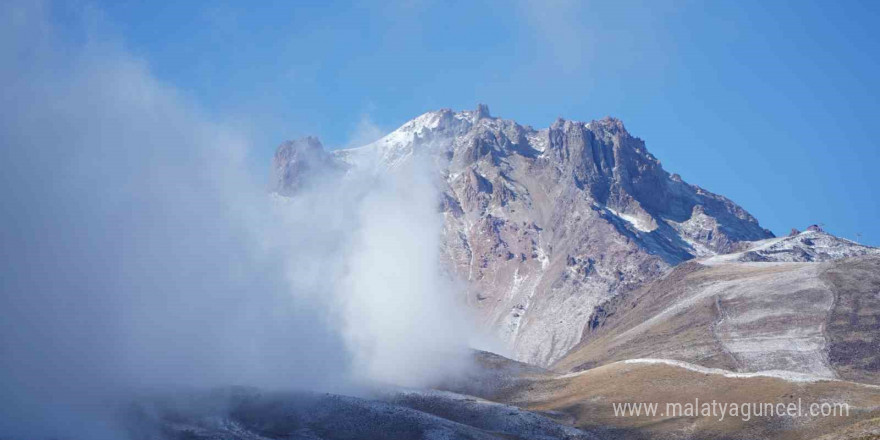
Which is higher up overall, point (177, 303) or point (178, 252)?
point (178, 252)

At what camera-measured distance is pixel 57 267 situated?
149 metres

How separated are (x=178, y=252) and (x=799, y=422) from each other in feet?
383

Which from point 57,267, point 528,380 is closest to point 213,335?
point 57,267

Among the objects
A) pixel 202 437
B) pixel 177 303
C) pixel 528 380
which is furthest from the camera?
pixel 528 380

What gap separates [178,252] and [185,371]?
30.4m

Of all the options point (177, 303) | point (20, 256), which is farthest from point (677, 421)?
point (20, 256)

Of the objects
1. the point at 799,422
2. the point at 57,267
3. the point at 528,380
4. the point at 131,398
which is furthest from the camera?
the point at 528,380

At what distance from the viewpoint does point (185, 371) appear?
516ft

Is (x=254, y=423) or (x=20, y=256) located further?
(x=20, y=256)

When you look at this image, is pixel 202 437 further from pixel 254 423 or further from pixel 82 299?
pixel 82 299

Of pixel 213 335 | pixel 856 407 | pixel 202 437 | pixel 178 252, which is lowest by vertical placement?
pixel 202 437

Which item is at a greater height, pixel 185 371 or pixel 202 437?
pixel 185 371

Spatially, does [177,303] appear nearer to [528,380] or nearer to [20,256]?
[20,256]

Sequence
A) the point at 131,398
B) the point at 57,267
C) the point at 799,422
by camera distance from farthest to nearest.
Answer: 1. the point at 57,267
2. the point at 131,398
3. the point at 799,422
